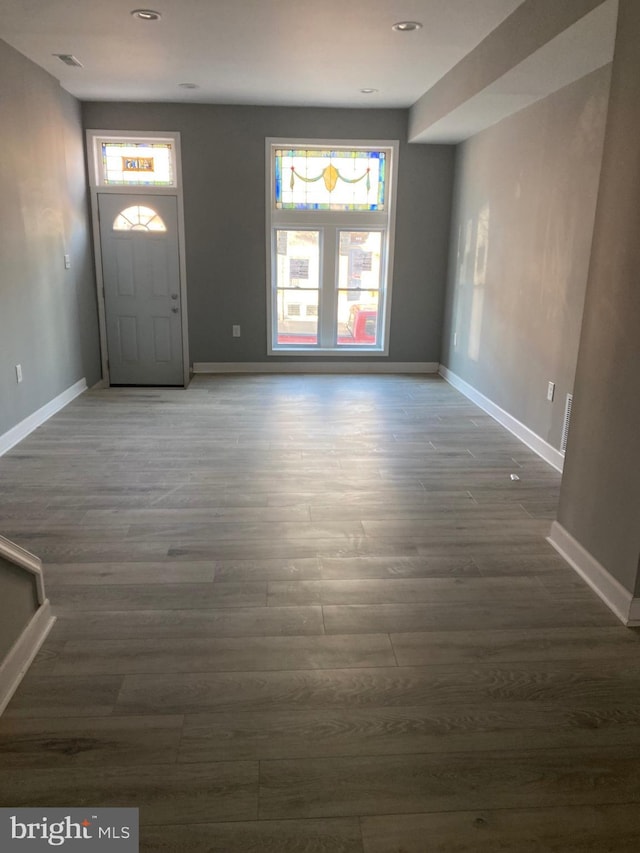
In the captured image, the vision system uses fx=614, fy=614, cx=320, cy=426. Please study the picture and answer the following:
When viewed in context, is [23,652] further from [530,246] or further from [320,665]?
[530,246]

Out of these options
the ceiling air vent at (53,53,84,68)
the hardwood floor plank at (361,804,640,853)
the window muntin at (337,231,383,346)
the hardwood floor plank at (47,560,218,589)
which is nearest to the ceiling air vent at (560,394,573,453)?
the hardwood floor plank at (47,560,218,589)

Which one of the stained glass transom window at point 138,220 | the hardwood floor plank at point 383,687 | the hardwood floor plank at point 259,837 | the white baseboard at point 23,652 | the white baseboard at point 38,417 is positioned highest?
the stained glass transom window at point 138,220

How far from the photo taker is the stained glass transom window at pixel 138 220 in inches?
254

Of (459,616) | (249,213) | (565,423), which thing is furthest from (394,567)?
(249,213)

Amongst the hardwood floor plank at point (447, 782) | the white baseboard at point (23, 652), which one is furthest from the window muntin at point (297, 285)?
the hardwood floor plank at point (447, 782)

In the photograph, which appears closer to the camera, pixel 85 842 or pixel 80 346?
pixel 85 842

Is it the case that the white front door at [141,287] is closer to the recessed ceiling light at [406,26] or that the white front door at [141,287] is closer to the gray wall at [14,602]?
the recessed ceiling light at [406,26]

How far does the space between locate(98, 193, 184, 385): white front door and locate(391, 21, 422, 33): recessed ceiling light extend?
3.23 metres

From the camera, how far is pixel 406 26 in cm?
397

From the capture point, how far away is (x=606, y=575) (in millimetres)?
2633

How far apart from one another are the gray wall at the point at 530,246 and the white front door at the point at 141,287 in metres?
3.11

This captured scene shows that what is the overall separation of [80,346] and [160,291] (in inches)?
42.6

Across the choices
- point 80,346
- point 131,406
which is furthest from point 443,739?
point 80,346

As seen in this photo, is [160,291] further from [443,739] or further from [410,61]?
[443,739]
